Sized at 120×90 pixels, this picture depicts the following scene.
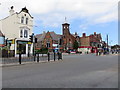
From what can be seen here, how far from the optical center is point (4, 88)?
605 centimetres

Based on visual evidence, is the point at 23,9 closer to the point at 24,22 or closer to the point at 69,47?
the point at 24,22

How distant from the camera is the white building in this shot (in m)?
32.0

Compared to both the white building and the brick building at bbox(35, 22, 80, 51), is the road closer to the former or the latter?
the white building

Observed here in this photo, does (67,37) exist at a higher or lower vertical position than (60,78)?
higher

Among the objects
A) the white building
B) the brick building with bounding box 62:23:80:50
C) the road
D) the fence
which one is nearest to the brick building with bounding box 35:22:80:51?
the brick building with bounding box 62:23:80:50

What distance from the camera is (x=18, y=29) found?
32438 mm

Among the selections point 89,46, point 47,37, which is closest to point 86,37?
point 89,46

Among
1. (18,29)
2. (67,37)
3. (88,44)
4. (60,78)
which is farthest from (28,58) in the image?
(88,44)

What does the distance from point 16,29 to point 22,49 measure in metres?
4.58

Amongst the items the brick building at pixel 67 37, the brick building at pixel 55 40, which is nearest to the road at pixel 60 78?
the brick building at pixel 55 40

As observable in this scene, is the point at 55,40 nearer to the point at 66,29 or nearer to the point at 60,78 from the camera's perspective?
the point at 66,29

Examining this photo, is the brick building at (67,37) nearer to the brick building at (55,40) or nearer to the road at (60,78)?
the brick building at (55,40)

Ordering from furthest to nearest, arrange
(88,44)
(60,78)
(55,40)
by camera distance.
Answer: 1. (88,44)
2. (55,40)
3. (60,78)

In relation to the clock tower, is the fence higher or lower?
lower
